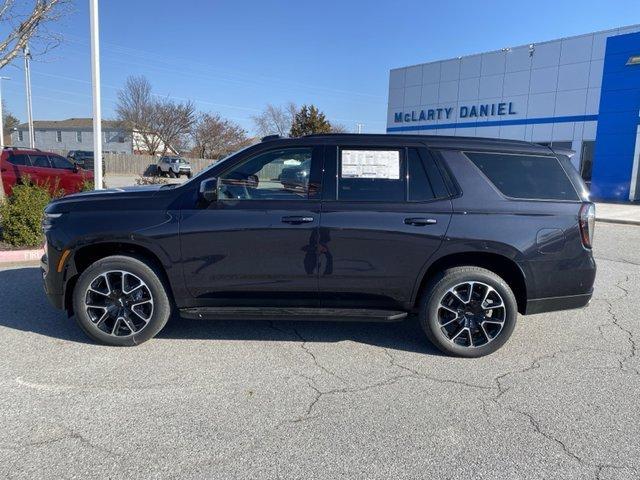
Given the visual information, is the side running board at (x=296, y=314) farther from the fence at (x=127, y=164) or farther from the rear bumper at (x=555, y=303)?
the fence at (x=127, y=164)

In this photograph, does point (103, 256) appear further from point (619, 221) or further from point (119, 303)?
point (619, 221)

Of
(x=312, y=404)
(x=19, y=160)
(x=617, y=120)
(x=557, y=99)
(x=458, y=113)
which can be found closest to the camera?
(x=312, y=404)

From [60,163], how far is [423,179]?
49.7 ft

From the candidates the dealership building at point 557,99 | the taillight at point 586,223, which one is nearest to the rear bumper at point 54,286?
the taillight at point 586,223

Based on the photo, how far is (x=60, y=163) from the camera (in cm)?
1554

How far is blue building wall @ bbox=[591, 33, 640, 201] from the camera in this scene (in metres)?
22.3

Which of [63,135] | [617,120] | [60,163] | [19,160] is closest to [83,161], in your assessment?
[60,163]

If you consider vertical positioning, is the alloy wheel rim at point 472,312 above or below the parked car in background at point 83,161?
below

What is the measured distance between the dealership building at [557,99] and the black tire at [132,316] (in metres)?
22.3

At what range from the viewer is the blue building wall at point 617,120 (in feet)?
73.0

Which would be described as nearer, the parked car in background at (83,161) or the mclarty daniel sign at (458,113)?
the parked car in background at (83,161)

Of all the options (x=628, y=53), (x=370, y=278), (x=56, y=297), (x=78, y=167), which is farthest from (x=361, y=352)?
(x=628, y=53)

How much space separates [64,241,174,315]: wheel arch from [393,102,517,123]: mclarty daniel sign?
27.7 meters

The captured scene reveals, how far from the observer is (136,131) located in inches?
1877
